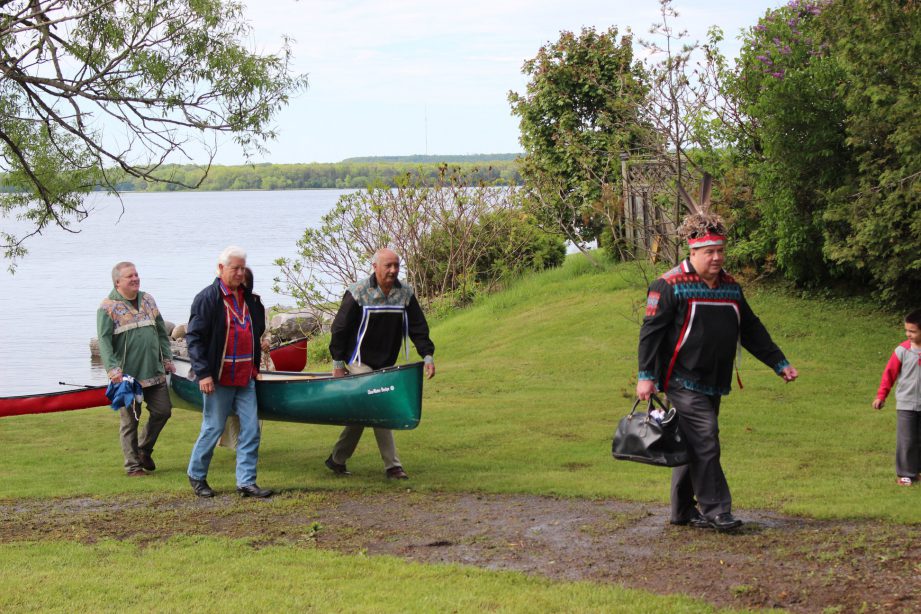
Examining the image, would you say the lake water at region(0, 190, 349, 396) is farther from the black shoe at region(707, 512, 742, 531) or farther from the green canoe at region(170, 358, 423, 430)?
the black shoe at region(707, 512, 742, 531)

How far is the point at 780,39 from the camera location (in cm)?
→ 1662

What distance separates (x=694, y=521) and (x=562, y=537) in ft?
2.79

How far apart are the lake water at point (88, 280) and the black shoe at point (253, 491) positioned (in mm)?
4882

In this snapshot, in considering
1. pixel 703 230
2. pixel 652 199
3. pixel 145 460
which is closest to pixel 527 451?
pixel 145 460

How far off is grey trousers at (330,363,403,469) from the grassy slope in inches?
8.4

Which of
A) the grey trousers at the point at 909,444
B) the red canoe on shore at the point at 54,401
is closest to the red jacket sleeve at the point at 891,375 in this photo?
the grey trousers at the point at 909,444

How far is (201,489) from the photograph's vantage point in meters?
8.47

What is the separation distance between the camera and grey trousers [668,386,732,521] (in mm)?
6668

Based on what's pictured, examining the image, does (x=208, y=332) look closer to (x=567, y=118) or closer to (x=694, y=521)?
(x=694, y=521)

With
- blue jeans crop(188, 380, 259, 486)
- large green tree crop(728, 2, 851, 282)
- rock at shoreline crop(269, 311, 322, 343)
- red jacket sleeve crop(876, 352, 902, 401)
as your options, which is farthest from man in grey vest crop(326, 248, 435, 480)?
rock at shoreline crop(269, 311, 322, 343)

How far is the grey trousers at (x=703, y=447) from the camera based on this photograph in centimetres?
667

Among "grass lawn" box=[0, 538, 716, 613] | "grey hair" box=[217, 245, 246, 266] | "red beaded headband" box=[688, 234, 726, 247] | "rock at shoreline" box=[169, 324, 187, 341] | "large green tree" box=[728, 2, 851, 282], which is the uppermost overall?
"large green tree" box=[728, 2, 851, 282]

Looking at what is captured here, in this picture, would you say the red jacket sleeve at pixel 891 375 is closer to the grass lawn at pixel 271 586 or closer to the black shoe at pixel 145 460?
the grass lawn at pixel 271 586

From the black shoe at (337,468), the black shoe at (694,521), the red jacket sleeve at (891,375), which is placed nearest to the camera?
the black shoe at (694,521)
